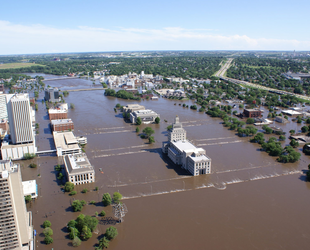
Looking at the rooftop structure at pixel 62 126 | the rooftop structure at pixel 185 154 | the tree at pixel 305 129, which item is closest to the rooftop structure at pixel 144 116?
the rooftop structure at pixel 62 126

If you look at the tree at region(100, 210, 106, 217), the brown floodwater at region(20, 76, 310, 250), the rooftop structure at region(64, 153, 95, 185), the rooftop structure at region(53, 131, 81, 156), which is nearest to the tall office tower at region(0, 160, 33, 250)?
the brown floodwater at region(20, 76, 310, 250)

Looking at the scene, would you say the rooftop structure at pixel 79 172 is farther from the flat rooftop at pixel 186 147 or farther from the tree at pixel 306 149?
the tree at pixel 306 149

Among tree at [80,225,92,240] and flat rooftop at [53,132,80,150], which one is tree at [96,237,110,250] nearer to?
tree at [80,225,92,240]

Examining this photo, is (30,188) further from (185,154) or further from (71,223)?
(185,154)

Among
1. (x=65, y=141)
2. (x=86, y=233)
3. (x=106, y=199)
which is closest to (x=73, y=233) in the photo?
(x=86, y=233)

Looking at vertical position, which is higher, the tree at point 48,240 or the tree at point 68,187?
the tree at point 68,187

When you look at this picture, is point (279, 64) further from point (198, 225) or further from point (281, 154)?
point (198, 225)
